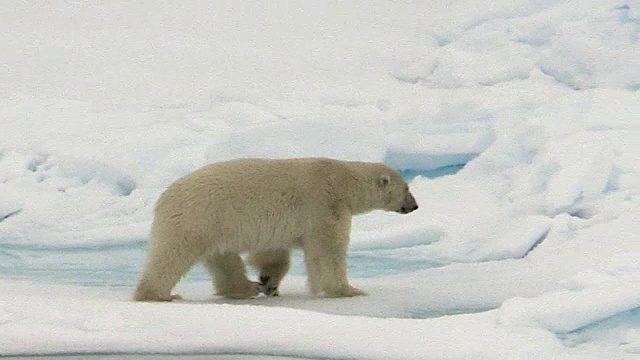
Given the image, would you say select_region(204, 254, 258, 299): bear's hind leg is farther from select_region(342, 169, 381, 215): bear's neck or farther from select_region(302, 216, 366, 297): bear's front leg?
select_region(342, 169, 381, 215): bear's neck

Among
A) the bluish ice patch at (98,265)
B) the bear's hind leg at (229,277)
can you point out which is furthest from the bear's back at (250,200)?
the bluish ice patch at (98,265)

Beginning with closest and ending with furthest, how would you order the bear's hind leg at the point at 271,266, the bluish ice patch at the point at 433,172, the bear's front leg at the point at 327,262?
the bear's front leg at the point at 327,262, the bear's hind leg at the point at 271,266, the bluish ice patch at the point at 433,172

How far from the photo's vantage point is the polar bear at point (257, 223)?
13.2 ft

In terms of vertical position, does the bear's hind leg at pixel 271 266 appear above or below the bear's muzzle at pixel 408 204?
below

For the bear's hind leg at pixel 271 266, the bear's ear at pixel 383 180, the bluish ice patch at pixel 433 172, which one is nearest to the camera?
the bear's hind leg at pixel 271 266

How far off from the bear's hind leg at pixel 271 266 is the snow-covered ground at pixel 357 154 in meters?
0.13

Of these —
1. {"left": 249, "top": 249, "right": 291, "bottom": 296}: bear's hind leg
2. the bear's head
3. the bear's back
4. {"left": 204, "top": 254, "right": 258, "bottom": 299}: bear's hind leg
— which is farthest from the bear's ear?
{"left": 204, "top": 254, "right": 258, "bottom": 299}: bear's hind leg

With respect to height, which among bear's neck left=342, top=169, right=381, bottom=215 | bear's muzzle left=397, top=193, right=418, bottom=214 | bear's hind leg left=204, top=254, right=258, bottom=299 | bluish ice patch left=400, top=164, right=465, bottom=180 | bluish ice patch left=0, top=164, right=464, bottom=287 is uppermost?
bear's neck left=342, top=169, right=381, bottom=215

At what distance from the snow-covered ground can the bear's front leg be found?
0.43 ft

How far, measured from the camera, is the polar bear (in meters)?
4.02

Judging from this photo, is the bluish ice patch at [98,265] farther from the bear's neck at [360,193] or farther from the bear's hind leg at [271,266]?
the bear's neck at [360,193]

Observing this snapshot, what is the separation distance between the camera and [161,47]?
10.4 m

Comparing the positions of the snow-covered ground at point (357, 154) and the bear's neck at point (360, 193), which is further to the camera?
the bear's neck at point (360, 193)

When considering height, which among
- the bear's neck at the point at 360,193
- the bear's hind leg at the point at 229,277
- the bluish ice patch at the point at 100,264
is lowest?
the bluish ice patch at the point at 100,264
